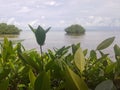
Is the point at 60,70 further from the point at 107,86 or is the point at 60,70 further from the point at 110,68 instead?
the point at 107,86

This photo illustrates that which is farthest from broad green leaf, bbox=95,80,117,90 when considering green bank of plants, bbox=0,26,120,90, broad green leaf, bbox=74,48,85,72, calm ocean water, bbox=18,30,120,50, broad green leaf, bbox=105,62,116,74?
calm ocean water, bbox=18,30,120,50

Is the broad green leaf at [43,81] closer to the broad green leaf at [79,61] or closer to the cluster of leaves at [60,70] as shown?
the cluster of leaves at [60,70]

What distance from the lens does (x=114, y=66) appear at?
0.94 meters

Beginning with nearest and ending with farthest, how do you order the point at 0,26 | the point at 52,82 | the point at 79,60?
the point at 79,60
the point at 52,82
the point at 0,26

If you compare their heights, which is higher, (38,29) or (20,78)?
(38,29)

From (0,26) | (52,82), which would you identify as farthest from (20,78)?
(0,26)

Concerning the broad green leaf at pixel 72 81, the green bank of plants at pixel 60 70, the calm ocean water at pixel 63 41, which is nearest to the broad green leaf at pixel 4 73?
the green bank of plants at pixel 60 70

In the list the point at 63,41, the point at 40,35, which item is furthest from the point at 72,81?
the point at 63,41

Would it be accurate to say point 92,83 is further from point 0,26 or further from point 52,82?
point 0,26

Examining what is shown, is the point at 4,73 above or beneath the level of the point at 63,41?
above

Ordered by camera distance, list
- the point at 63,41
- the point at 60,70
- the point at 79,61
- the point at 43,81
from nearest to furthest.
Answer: the point at 43,81 → the point at 79,61 → the point at 60,70 → the point at 63,41

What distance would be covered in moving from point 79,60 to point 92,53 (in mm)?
461

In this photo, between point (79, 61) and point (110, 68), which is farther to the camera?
point (110, 68)

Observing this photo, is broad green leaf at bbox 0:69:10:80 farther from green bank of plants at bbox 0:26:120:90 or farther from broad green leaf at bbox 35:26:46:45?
broad green leaf at bbox 35:26:46:45
